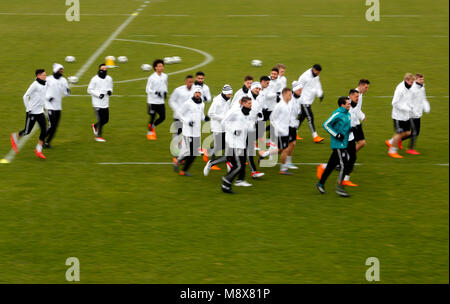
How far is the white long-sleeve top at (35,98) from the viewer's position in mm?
14375

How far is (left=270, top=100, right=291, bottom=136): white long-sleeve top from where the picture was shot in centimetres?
1310

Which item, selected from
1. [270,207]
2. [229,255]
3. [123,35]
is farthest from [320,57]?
[229,255]

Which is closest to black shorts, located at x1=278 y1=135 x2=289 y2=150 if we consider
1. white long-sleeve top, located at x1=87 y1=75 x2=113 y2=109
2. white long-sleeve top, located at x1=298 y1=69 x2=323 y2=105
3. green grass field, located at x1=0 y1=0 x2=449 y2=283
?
green grass field, located at x1=0 y1=0 x2=449 y2=283

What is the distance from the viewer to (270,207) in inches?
468

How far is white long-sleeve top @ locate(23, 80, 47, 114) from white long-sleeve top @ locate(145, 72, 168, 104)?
2810mm

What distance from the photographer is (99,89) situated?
15.7m

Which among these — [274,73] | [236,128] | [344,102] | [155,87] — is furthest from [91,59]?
[344,102]

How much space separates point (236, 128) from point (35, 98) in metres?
4.97

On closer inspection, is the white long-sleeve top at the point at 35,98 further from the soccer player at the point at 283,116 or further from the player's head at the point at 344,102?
the player's head at the point at 344,102

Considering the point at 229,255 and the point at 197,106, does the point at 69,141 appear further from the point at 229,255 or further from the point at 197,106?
the point at 229,255

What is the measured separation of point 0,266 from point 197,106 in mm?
5457

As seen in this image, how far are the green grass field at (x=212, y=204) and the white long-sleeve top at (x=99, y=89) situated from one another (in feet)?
3.26

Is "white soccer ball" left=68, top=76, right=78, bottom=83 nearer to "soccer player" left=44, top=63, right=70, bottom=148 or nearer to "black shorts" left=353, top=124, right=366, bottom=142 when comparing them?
"soccer player" left=44, top=63, right=70, bottom=148

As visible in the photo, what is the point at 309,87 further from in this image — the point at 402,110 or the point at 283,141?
the point at 283,141
